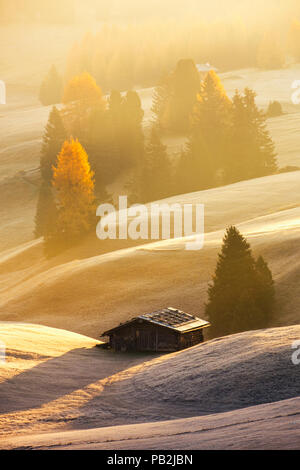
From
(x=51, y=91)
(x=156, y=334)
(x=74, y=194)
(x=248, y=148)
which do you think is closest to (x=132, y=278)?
(x=156, y=334)

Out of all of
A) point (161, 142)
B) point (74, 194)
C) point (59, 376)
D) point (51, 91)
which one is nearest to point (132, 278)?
point (74, 194)

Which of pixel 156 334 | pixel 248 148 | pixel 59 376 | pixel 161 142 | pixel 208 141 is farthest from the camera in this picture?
pixel 161 142

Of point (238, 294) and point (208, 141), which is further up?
point (208, 141)

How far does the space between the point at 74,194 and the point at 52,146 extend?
1181 inches

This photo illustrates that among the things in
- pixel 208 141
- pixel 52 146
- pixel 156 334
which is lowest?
pixel 156 334

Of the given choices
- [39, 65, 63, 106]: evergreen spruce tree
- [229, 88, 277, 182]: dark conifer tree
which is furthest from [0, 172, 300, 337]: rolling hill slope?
[39, 65, 63, 106]: evergreen spruce tree

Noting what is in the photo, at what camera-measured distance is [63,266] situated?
49469 mm

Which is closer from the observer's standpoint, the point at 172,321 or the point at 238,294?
the point at 172,321

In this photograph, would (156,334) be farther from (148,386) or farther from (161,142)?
(161,142)

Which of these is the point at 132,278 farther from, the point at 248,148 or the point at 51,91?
the point at 51,91

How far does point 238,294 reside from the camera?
34438 mm

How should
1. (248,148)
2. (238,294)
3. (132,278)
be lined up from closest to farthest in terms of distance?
(238,294) → (132,278) → (248,148)

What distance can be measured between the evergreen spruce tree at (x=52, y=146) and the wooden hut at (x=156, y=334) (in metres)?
56.0
